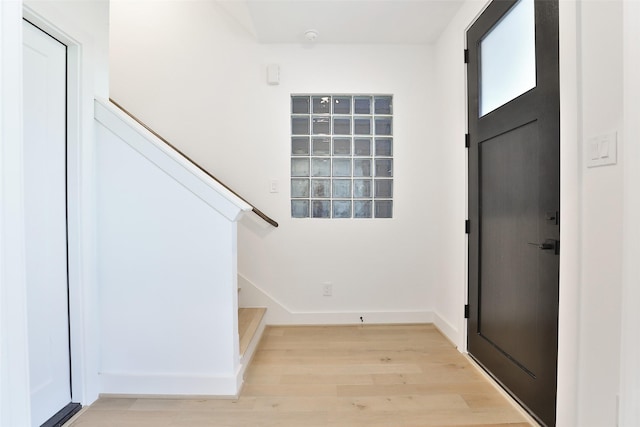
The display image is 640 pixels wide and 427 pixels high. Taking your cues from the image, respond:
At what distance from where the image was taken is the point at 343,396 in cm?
175

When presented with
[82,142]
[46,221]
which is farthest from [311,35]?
[46,221]

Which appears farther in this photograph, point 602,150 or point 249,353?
point 249,353

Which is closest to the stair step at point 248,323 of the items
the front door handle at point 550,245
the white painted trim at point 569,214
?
the white painted trim at point 569,214

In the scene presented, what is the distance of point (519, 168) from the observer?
169cm

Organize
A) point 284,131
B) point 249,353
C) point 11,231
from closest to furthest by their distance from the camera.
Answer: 1. point 11,231
2. point 249,353
3. point 284,131

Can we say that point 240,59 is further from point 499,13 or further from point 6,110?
point 6,110

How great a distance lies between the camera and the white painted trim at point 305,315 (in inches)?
111

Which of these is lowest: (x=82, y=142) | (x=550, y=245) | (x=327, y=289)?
(x=327, y=289)

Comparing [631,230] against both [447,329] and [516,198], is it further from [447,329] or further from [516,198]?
[447,329]

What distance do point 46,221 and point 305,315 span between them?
1.98 m

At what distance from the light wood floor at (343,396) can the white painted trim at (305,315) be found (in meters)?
0.42

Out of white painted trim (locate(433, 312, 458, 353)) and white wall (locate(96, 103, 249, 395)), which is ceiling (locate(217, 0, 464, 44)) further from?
Answer: white painted trim (locate(433, 312, 458, 353))

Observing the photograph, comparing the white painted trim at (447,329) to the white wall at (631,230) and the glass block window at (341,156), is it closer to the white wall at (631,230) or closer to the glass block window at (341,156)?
the glass block window at (341,156)

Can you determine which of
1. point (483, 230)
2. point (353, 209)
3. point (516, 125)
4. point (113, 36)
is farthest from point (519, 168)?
point (113, 36)
